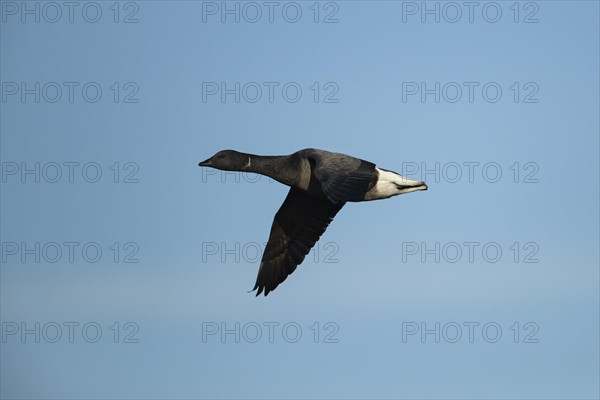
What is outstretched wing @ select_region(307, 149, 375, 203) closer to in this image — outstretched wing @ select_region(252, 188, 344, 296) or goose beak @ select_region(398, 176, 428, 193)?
goose beak @ select_region(398, 176, 428, 193)

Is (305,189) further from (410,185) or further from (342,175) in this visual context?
(342,175)

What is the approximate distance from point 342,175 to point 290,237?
5.71 m

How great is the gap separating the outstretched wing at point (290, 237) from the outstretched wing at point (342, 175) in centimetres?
279

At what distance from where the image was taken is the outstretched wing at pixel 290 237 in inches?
1246

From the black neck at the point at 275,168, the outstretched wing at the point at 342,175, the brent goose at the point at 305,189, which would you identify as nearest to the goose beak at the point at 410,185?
the brent goose at the point at 305,189

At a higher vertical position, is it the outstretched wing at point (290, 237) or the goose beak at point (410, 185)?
the goose beak at point (410, 185)

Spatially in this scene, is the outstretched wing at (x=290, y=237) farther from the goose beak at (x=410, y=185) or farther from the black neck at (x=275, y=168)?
the goose beak at (x=410, y=185)

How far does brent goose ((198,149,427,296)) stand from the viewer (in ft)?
87.4

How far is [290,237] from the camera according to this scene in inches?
1259

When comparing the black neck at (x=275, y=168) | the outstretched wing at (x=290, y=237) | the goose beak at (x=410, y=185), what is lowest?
the outstretched wing at (x=290, y=237)

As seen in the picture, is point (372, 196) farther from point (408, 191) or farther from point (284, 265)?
point (284, 265)

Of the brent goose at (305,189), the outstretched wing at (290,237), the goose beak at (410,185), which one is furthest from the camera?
the outstretched wing at (290,237)

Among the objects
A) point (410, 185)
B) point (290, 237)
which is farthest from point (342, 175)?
point (290, 237)

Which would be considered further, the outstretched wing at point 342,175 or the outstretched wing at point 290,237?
the outstretched wing at point 290,237
